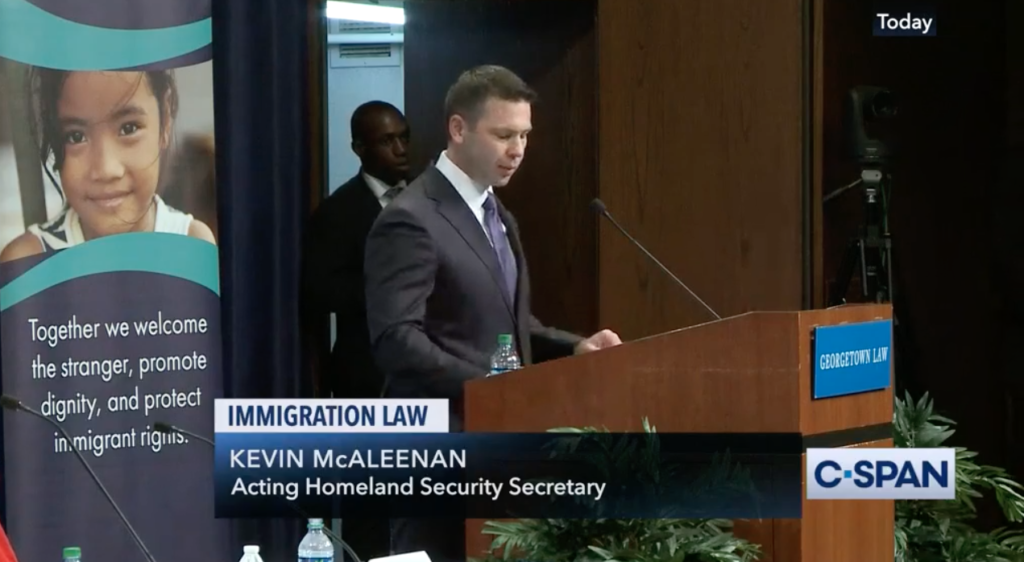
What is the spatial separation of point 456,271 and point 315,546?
1038mm

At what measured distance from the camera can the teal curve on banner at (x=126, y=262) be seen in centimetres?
373

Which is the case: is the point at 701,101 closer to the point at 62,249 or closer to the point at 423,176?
the point at 423,176

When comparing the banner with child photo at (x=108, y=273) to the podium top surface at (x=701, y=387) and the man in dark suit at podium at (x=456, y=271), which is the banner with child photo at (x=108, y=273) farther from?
the podium top surface at (x=701, y=387)

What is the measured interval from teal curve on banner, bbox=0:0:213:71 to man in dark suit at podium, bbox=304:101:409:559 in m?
0.53

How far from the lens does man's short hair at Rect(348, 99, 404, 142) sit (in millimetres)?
4000

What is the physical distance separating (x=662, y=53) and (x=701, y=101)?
18 centimetres

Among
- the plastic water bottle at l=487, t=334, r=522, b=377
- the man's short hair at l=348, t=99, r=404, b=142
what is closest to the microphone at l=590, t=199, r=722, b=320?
the plastic water bottle at l=487, t=334, r=522, b=377

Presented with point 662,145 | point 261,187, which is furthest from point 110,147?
point 662,145

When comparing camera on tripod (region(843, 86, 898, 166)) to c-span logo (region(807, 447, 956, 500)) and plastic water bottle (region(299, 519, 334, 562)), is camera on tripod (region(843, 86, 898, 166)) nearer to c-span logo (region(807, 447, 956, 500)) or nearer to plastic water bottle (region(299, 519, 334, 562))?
c-span logo (region(807, 447, 956, 500))

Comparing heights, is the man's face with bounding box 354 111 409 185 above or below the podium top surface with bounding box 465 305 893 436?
above

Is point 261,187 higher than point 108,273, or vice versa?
point 261,187

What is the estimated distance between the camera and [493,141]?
12.8ft

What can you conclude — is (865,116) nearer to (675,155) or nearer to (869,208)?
(869,208)

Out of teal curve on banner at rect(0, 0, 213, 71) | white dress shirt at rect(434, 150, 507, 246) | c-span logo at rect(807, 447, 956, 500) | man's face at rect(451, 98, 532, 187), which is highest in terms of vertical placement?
teal curve on banner at rect(0, 0, 213, 71)
